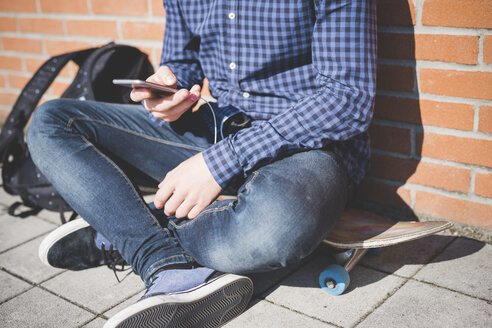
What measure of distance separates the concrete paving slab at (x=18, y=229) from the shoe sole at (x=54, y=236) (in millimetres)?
344

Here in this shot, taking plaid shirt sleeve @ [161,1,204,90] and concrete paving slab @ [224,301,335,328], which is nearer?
concrete paving slab @ [224,301,335,328]

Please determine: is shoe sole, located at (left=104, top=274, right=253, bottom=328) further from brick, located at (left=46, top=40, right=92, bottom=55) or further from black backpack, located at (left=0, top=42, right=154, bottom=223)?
brick, located at (left=46, top=40, right=92, bottom=55)

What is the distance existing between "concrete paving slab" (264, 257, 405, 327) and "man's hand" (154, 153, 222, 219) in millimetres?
376

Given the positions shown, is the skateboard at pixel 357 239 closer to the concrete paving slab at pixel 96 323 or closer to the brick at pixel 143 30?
the concrete paving slab at pixel 96 323

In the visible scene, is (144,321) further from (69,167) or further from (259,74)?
(259,74)

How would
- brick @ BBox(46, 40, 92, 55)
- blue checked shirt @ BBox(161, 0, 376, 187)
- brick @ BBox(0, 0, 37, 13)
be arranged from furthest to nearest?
1. brick @ BBox(0, 0, 37, 13)
2. brick @ BBox(46, 40, 92, 55)
3. blue checked shirt @ BBox(161, 0, 376, 187)

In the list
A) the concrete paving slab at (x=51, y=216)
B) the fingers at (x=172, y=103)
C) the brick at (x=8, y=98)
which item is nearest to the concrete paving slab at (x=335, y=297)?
the fingers at (x=172, y=103)

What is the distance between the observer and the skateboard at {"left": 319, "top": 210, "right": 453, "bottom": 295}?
1511 millimetres

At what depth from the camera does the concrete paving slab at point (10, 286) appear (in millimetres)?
1657

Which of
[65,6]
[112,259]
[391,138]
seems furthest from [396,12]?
[65,6]

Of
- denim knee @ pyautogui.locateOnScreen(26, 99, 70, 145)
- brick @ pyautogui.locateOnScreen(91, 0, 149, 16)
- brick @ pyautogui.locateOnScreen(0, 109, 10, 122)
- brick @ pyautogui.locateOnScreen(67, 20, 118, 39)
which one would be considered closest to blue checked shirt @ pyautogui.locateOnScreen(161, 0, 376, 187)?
denim knee @ pyautogui.locateOnScreen(26, 99, 70, 145)

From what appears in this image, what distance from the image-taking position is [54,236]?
67.7 inches

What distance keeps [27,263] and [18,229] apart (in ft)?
1.05

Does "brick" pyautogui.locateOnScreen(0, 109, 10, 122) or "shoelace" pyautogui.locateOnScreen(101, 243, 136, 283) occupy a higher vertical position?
"brick" pyautogui.locateOnScreen(0, 109, 10, 122)
